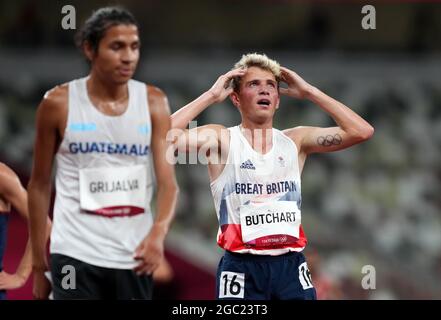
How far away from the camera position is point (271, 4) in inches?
602

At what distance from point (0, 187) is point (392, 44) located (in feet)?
33.0

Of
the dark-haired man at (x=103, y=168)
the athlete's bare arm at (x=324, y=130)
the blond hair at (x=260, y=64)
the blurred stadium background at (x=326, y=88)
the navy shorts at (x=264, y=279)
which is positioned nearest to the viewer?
the dark-haired man at (x=103, y=168)

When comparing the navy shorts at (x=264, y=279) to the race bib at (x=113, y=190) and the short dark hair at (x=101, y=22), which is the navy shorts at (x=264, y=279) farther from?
the short dark hair at (x=101, y=22)

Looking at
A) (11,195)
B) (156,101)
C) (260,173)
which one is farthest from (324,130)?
(11,195)

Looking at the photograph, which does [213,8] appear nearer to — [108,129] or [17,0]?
[17,0]

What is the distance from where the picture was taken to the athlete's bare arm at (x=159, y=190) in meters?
5.33

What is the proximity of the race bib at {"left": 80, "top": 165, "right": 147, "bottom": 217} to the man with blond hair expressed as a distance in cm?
67

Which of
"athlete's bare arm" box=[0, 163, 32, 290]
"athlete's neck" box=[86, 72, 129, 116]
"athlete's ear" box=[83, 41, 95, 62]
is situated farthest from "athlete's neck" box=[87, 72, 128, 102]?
"athlete's bare arm" box=[0, 163, 32, 290]

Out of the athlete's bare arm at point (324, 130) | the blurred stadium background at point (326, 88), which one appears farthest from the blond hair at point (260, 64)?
the blurred stadium background at point (326, 88)

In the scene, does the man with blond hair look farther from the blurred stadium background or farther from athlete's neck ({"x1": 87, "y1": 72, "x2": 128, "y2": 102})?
the blurred stadium background

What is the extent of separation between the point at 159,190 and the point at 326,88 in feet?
32.7

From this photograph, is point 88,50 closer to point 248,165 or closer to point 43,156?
point 43,156

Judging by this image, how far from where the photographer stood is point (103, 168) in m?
5.58
